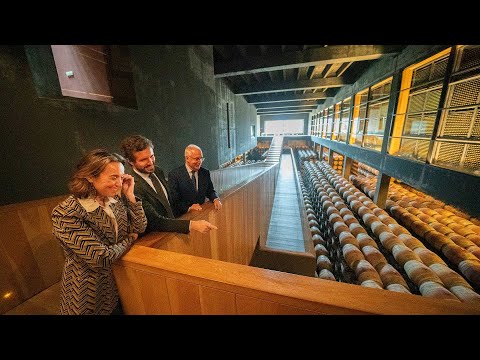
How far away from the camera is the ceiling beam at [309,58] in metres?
4.89

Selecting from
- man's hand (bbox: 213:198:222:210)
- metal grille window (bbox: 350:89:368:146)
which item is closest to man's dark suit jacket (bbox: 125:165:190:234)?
man's hand (bbox: 213:198:222:210)

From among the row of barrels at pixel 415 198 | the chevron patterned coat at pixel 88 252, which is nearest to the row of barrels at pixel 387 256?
the row of barrels at pixel 415 198

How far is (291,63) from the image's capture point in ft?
18.5

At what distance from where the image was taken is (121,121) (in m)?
2.80

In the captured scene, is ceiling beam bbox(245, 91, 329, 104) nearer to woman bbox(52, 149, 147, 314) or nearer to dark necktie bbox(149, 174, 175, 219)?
dark necktie bbox(149, 174, 175, 219)

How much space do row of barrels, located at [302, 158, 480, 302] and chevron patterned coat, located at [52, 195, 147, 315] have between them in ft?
11.9

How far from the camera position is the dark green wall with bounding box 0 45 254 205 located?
5.55 ft

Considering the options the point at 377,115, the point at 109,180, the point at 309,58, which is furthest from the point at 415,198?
the point at 109,180

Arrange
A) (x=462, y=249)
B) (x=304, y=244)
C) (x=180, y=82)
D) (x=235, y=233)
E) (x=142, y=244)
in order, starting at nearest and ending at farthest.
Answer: (x=142, y=244) → (x=235, y=233) → (x=462, y=249) → (x=180, y=82) → (x=304, y=244)

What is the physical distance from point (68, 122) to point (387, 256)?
243 inches
